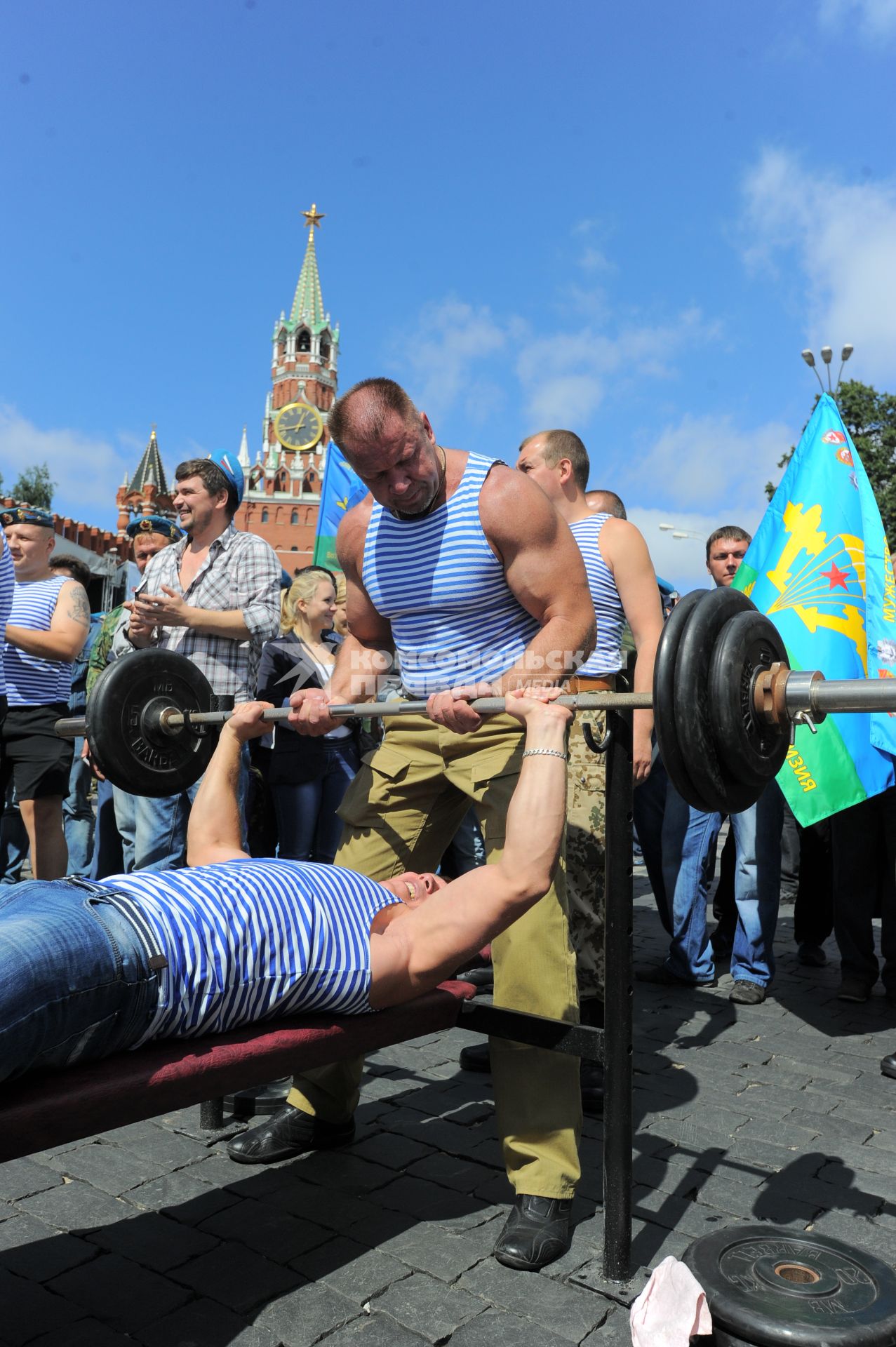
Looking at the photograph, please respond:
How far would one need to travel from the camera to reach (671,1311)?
6.83ft

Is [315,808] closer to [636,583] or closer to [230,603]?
[230,603]

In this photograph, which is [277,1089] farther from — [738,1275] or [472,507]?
[472,507]

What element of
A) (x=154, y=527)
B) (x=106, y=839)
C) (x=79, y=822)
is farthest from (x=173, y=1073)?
(x=79, y=822)

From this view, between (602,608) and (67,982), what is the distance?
2613mm

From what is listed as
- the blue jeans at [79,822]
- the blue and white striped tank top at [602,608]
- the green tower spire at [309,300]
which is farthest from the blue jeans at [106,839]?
the green tower spire at [309,300]

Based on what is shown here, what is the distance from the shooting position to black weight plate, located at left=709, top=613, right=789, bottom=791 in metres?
2.17

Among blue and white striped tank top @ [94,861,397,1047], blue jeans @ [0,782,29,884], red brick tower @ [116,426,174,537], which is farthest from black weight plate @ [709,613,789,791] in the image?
red brick tower @ [116,426,174,537]

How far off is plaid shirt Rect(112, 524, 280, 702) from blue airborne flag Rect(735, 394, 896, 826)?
2.37 meters

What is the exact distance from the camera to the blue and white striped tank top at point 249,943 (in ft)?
6.93

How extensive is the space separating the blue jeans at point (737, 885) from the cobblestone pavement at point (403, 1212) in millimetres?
1014

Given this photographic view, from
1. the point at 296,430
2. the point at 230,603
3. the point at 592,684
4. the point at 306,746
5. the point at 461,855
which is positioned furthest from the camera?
the point at 296,430

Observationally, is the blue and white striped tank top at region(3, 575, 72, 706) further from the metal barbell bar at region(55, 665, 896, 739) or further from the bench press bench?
the bench press bench

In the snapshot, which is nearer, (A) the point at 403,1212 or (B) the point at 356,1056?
(B) the point at 356,1056

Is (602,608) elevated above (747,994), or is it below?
above
